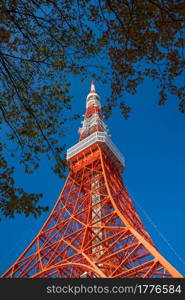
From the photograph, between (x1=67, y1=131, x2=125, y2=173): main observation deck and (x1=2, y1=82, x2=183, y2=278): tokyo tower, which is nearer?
(x1=2, y1=82, x2=183, y2=278): tokyo tower

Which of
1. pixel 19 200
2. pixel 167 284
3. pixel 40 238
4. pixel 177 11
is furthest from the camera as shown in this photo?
pixel 40 238

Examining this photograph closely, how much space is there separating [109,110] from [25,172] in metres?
1.90

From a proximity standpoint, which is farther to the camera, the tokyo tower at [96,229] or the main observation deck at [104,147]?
the main observation deck at [104,147]

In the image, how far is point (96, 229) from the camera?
13.7 metres

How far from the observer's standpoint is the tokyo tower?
956 cm

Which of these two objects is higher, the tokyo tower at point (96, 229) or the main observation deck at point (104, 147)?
the main observation deck at point (104, 147)

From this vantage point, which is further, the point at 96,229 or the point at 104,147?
the point at 104,147

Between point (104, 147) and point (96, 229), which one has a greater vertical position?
point (104, 147)

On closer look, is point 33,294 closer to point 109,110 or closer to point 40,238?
point 109,110

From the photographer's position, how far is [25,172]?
13.0 ft

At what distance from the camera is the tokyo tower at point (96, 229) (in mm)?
9562

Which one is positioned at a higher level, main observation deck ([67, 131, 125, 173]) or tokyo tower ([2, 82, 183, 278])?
main observation deck ([67, 131, 125, 173])

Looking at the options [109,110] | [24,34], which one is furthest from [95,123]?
[24,34]

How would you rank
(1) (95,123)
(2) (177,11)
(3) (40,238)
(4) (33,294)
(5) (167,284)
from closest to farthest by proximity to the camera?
1. (2) (177,11)
2. (4) (33,294)
3. (5) (167,284)
4. (3) (40,238)
5. (1) (95,123)
